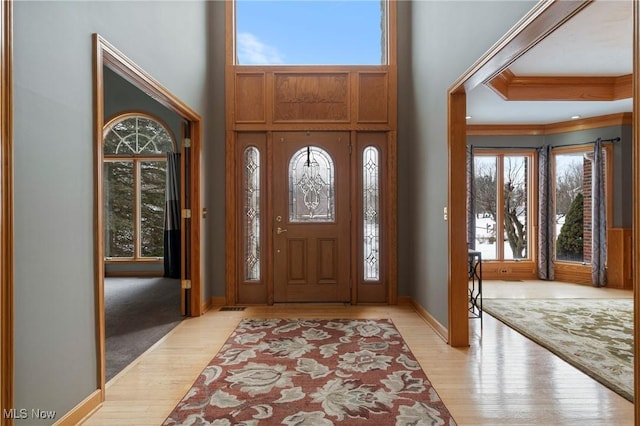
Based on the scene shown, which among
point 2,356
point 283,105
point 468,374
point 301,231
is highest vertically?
point 283,105

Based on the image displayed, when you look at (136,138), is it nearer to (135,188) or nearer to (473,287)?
(135,188)

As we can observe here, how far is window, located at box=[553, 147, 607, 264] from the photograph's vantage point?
19.6 feet

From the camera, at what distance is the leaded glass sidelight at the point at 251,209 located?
4.64 metres

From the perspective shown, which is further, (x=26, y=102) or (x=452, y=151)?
(x=452, y=151)

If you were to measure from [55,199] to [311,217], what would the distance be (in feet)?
9.87

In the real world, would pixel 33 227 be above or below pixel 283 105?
below

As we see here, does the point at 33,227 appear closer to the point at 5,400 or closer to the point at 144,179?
the point at 5,400

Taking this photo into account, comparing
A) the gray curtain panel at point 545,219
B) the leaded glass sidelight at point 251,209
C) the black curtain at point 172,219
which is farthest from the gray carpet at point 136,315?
the gray curtain panel at point 545,219

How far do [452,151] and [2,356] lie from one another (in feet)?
10.2

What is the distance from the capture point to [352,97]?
4.60 meters

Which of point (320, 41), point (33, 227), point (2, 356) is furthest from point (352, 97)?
point (2, 356)

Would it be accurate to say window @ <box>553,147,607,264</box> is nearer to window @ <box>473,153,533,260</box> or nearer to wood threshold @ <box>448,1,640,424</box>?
window @ <box>473,153,533,260</box>

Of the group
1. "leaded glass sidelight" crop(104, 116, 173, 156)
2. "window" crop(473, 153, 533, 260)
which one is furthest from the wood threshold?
"leaded glass sidelight" crop(104, 116, 173, 156)

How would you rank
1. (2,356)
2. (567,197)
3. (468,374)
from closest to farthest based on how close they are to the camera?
(2,356) → (468,374) → (567,197)
